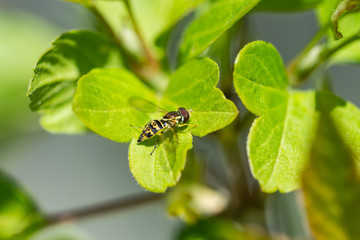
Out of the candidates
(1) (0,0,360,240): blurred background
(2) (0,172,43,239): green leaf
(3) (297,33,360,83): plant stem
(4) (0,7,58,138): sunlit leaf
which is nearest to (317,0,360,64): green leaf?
(3) (297,33,360,83): plant stem

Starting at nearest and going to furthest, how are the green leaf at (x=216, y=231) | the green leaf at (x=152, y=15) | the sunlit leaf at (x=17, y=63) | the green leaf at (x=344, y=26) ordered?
the green leaf at (x=344, y=26)
the green leaf at (x=216, y=231)
the green leaf at (x=152, y=15)
the sunlit leaf at (x=17, y=63)

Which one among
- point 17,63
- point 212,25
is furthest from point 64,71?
point 17,63

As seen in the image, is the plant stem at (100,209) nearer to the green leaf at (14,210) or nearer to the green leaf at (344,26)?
the green leaf at (14,210)

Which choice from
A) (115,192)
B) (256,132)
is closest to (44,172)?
(115,192)

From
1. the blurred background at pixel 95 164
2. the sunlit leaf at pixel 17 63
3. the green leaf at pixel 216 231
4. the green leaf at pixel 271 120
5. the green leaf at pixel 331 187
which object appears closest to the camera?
the green leaf at pixel 331 187

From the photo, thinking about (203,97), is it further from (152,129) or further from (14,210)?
(14,210)

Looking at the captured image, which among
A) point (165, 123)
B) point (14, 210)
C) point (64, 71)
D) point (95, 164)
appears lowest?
point (95, 164)

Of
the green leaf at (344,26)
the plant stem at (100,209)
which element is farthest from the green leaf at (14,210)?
the green leaf at (344,26)
